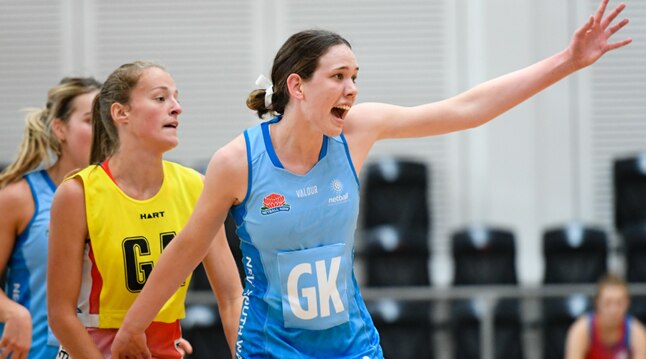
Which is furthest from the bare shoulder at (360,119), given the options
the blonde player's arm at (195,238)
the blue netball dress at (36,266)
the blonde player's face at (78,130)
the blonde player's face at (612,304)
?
the blonde player's face at (612,304)

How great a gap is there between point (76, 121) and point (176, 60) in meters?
4.76

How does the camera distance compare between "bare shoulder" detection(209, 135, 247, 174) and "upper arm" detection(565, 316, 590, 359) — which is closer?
"bare shoulder" detection(209, 135, 247, 174)

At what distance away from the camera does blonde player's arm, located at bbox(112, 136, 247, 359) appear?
3193mm

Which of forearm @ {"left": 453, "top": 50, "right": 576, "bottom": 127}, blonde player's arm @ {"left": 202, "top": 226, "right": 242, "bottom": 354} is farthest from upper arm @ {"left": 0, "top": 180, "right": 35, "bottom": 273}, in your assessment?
forearm @ {"left": 453, "top": 50, "right": 576, "bottom": 127}

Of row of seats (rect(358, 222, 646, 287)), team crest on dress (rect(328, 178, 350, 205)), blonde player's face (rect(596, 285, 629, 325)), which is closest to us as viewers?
team crest on dress (rect(328, 178, 350, 205))

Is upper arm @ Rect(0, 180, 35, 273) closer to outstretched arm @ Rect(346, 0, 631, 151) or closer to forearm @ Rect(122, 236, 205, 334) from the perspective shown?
forearm @ Rect(122, 236, 205, 334)

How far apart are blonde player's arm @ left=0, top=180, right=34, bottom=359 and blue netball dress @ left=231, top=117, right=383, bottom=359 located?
965mm

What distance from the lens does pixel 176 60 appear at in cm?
891

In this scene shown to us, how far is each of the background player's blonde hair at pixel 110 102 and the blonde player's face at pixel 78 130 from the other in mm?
425

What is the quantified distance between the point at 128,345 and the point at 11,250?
1004 mm

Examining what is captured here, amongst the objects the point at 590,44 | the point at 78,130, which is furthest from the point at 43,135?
the point at 590,44

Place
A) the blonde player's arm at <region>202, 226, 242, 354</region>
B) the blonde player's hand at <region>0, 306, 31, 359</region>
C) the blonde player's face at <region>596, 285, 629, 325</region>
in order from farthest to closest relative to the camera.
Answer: the blonde player's face at <region>596, 285, 629, 325</region>
the blonde player's hand at <region>0, 306, 31, 359</region>
the blonde player's arm at <region>202, 226, 242, 354</region>

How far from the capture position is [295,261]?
3242 mm

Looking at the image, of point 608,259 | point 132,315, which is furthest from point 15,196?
point 608,259
